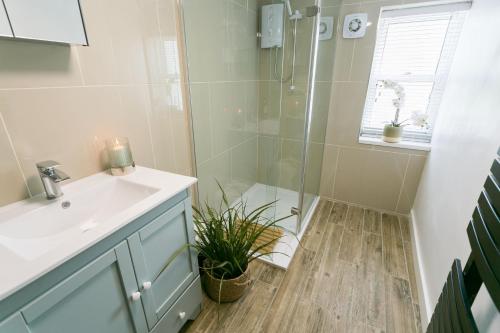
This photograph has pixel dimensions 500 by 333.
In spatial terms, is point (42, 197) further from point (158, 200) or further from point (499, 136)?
point (499, 136)

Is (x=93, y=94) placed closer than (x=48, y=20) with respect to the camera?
No

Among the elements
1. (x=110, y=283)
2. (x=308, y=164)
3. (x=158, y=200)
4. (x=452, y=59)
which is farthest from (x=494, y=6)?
(x=110, y=283)

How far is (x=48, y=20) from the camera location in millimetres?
860

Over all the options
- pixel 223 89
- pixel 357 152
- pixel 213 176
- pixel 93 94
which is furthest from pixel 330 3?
pixel 93 94

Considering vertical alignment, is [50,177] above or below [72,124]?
below

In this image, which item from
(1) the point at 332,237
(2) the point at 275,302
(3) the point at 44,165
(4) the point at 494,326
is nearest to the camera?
(4) the point at 494,326

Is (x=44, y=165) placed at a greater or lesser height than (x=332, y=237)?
greater

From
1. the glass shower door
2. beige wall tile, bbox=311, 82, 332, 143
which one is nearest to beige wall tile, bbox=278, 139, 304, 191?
the glass shower door

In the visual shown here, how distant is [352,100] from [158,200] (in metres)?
1.99

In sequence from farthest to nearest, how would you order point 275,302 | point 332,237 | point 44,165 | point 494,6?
point 332,237 → point 275,302 → point 494,6 → point 44,165

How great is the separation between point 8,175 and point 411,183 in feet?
8.95

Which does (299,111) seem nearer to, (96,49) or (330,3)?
(330,3)

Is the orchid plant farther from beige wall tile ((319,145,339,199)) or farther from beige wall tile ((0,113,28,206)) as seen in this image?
beige wall tile ((0,113,28,206))

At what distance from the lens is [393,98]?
7.04ft
